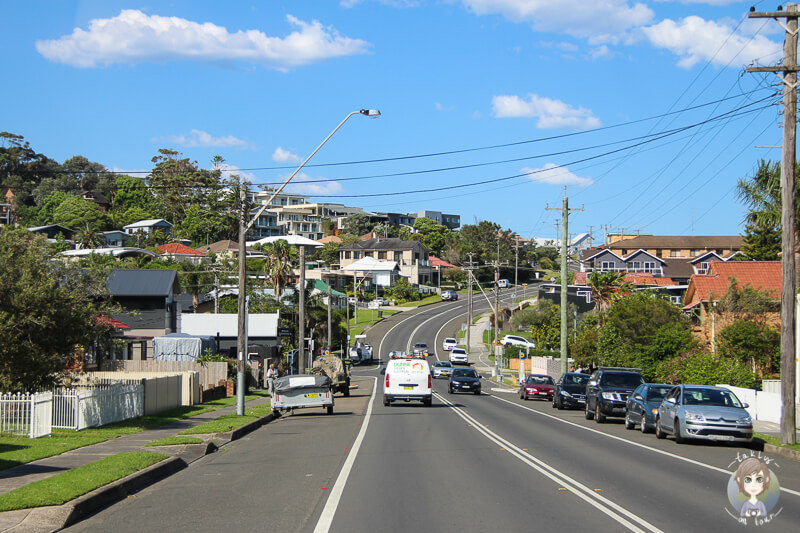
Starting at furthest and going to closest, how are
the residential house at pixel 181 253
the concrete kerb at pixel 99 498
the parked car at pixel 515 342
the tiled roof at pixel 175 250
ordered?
the tiled roof at pixel 175 250, the residential house at pixel 181 253, the parked car at pixel 515 342, the concrete kerb at pixel 99 498

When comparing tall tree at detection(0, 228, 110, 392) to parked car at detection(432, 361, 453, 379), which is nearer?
tall tree at detection(0, 228, 110, 392)

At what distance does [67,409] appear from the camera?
65.4 ft

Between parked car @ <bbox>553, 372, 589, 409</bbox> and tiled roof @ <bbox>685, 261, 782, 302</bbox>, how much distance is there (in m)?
10.7

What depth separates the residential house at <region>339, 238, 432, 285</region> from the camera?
13038 cm

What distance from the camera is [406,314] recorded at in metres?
108

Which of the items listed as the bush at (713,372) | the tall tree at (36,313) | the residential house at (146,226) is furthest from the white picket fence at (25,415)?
the residential house at (146,226)

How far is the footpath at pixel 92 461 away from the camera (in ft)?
31.4

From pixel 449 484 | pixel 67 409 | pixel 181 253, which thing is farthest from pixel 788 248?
pixel 181 253

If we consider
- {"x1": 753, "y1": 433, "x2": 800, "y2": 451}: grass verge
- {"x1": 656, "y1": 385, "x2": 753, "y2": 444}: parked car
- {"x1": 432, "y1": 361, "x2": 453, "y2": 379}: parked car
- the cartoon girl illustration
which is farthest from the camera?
{"x1": 432, "y1": 361, "x2": 453, "y2": 379}: parked car

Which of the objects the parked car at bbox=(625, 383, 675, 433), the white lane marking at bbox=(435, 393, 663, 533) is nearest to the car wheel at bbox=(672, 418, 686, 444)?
the parked car at bbox=(625, 383, 675, 433)

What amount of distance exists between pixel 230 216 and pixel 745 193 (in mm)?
101423

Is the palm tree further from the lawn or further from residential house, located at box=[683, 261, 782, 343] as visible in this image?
the lawn

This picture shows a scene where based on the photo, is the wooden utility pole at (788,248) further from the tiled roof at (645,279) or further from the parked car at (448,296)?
the parked car at (448,296)

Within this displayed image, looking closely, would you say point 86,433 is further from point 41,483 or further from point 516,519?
point 516,519
